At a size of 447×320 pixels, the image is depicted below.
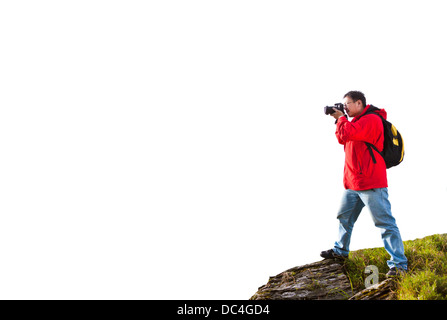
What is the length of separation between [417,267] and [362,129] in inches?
95.4

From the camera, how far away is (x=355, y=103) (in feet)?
21.0

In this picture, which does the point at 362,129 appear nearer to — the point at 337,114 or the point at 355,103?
the point at 337,114

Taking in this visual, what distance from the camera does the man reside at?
5938 mm

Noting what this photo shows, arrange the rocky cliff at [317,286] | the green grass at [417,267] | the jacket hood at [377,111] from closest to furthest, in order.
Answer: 1. the green grass at [417,267]
2. the rocky cliff at [317,286]
3. the jacket hood at [377,111]

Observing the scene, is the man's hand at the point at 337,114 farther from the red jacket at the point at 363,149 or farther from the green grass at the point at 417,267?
the green grass at the point at 417,267

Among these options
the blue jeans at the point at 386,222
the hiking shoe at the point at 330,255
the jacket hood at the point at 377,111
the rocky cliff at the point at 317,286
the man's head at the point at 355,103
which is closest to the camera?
the rocky cliff at the point at 317,286

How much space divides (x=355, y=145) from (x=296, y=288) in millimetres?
→ 2593

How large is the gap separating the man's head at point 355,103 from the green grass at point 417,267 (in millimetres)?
2578

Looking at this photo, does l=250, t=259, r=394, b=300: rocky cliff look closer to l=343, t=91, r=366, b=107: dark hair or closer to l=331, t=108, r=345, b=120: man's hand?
l=331, t=108, r=345, b=120: man's hand

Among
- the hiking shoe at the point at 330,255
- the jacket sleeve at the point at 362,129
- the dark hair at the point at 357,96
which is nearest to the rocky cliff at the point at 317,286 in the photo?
the hiking shoe at the point at 330,255

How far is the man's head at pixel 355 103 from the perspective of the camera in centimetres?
638

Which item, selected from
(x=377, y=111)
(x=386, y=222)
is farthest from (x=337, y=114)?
(x=386, y=222)
